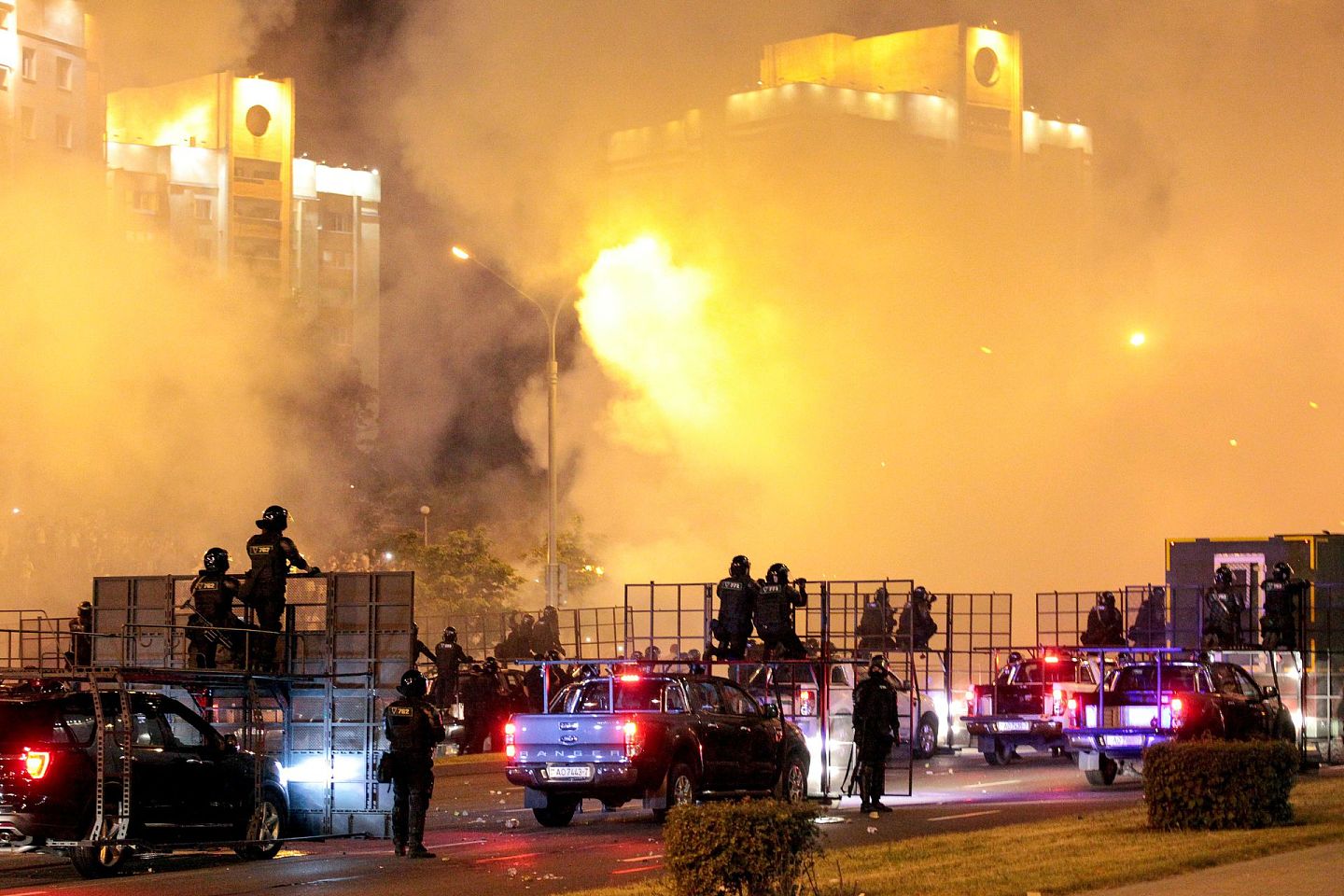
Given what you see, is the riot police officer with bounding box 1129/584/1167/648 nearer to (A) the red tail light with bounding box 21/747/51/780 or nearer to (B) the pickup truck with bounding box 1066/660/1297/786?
(B) the pickup truck with bounding box 1066/660/1297/786

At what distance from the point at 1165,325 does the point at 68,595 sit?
25.0 metres

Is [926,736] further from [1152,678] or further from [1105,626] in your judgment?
[1152,678]

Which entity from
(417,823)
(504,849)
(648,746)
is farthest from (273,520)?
(648,746)

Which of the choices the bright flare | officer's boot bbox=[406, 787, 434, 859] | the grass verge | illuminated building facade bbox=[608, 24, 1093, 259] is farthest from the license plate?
illuminated building facade bbox=[608, 24, 1093, 259]

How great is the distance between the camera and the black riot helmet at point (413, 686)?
15383 millimetres

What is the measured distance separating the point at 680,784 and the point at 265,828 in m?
3.73

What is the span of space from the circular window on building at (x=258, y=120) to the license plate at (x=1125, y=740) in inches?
1742

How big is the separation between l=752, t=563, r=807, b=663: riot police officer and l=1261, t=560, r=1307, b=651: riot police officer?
6.88 meters

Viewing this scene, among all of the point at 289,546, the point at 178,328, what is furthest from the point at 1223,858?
the point at 178,328

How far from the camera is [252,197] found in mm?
61312

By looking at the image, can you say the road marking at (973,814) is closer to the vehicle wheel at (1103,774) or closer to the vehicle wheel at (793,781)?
the vehicle wheel at (793,781)

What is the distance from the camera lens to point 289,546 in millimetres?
16703

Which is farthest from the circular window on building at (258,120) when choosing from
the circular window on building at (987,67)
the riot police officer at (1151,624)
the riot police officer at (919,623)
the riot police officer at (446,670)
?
the riot police officer at (1151,624)

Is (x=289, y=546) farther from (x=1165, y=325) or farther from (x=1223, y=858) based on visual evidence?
(x=1165, y=325)
